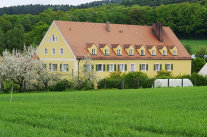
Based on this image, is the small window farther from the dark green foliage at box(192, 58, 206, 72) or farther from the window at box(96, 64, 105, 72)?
the dark green foliage at box(192, 58, 206, 72)

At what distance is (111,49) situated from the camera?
5572 centimetres

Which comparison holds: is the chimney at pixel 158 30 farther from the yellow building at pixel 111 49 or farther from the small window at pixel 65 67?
the small window at pixel 65 67

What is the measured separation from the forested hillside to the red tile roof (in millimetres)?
27831

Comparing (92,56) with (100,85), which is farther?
(92,56)

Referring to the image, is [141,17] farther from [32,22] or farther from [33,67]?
[33,67]

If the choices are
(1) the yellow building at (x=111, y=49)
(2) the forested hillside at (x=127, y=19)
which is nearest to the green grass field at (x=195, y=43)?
(2) the forested hillside at (x=127, y=19)

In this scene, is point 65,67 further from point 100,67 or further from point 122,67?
point 122,67

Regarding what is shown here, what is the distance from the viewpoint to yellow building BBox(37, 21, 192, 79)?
173 feet

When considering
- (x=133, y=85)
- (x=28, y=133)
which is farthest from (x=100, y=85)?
(x=28, y=133)

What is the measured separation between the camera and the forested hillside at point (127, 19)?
295 feet

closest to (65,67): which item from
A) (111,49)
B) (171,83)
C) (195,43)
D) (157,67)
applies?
(111,49)

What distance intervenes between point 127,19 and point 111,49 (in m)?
39.3

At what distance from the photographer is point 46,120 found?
11.5 meters

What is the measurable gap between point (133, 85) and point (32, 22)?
66.0m
